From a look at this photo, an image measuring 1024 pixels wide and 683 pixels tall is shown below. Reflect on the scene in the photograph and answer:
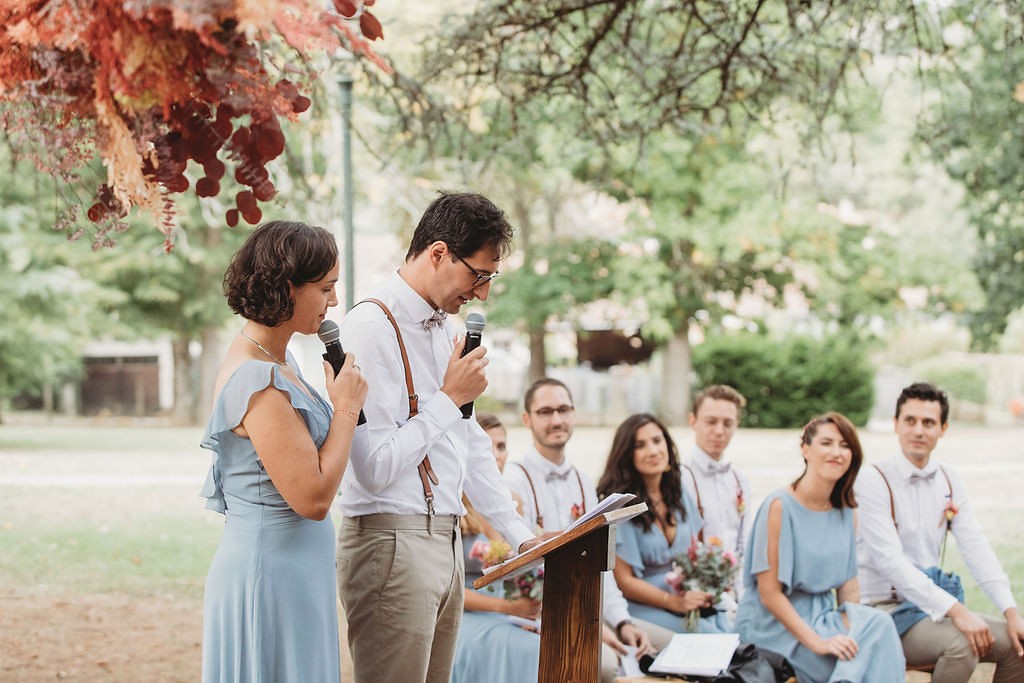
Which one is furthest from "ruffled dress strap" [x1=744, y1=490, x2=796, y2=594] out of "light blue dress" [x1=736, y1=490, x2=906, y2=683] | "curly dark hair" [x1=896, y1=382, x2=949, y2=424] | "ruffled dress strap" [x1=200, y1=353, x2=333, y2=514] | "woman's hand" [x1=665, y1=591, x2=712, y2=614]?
"ruffled dress strap" [x1=200, y1=353, x2=333, y2=514]

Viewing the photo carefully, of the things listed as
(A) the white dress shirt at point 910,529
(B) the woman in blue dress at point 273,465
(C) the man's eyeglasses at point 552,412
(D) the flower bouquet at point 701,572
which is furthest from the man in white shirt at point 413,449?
(A) the white dress shirt at point 910,529

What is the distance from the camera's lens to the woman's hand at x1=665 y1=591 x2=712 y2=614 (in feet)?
17.5

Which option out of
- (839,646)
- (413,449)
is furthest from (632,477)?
(413,449)

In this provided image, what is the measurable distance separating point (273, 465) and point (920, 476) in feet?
12.9

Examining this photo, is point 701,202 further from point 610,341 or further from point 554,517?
point 554,517

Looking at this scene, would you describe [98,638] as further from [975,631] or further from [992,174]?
[992,174]

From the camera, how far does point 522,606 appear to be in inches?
190

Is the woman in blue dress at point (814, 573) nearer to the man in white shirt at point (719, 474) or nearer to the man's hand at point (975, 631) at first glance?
the man's hand at point (975, 631)

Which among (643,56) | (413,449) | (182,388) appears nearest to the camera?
(413,449)

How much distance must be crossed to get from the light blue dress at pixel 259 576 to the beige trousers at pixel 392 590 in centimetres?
22

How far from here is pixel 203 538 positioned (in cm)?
1208

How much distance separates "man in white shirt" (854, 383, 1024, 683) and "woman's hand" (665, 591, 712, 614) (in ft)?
2.95

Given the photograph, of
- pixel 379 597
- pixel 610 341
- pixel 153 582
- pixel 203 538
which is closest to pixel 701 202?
pixel 610 341

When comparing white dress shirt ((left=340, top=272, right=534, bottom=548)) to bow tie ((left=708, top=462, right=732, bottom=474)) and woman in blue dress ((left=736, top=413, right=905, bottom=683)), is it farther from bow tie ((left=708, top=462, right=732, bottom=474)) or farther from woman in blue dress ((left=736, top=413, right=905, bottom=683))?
bow tie ((left=708, top=462, right=732, bottom=474))
